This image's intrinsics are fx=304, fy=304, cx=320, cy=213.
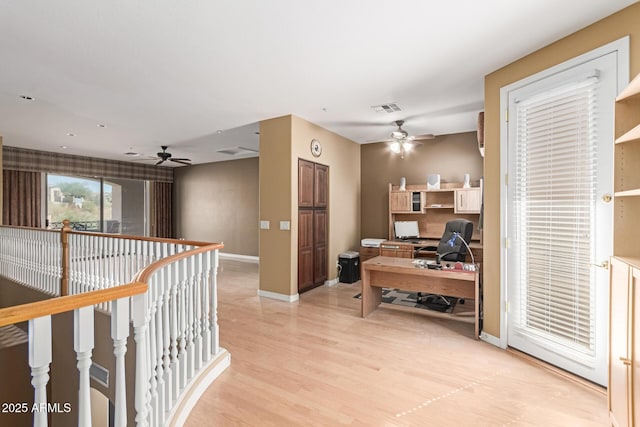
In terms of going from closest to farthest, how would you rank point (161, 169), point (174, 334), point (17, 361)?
point (174, 334) < point (17, 361) < point (161, 169)

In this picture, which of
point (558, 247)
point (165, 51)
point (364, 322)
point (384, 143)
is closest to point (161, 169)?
point (384, 143)

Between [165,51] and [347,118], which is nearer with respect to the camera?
[165,51]

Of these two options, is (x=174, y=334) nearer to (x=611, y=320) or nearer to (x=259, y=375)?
(x=259, y=375)

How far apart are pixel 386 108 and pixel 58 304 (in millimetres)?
4088

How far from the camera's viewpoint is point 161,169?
373 inches

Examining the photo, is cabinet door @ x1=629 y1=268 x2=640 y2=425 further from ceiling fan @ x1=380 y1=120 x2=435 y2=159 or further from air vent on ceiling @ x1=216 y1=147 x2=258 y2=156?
air vent on ceiling @ x1=216 y1=147 x2=258 y2=156

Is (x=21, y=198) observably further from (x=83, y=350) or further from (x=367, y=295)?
(x=83, y=350)

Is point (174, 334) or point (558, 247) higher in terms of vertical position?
point (558, 247)

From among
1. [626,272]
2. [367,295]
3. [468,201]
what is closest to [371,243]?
[468,201]

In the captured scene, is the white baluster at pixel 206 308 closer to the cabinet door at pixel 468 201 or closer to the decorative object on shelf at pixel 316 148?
the decorative object on shelf at pixel 316 148

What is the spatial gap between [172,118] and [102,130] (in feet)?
5.60

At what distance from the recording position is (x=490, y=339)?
10.2ft

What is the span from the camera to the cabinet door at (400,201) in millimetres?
5730

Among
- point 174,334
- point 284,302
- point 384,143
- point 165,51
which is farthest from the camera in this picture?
point 384,143
